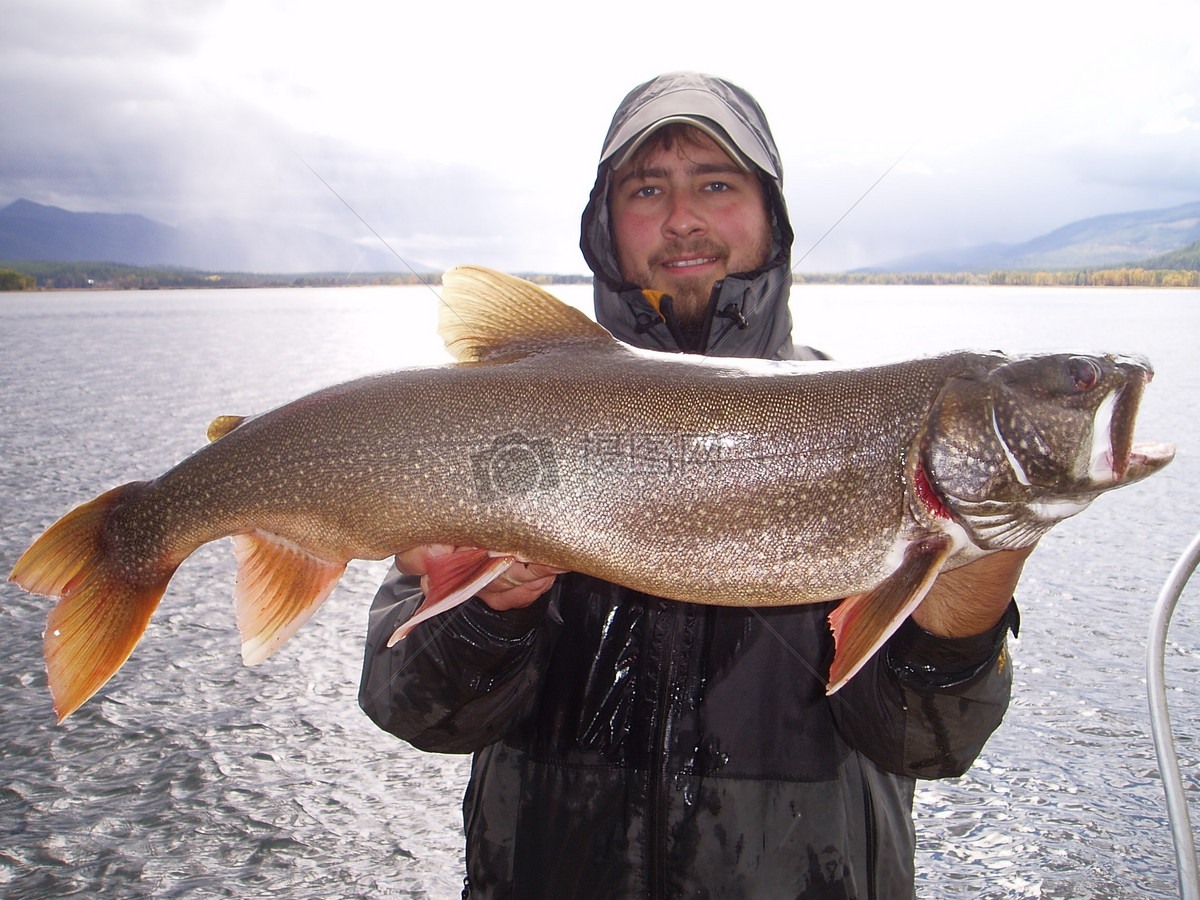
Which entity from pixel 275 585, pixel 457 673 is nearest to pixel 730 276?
pixel 457 673

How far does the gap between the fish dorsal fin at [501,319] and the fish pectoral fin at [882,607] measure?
963 millimetres

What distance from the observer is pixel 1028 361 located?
2.04 meters

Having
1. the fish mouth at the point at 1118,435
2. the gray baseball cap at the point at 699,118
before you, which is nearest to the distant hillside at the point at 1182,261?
the gray baseball cap at the point at 699,118

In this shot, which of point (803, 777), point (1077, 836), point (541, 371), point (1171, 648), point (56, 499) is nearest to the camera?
point (541, 371)

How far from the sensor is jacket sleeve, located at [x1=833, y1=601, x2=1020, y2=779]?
2.14 metres

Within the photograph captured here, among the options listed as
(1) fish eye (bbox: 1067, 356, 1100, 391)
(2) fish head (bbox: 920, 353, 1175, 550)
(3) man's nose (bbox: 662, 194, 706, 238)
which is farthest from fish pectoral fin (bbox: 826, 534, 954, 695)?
(3) man's nose (bbox: 662, 194, 706, 238)

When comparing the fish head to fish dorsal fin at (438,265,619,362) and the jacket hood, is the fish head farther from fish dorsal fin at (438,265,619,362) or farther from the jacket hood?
the jacket hood

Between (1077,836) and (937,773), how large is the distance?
1.46 m

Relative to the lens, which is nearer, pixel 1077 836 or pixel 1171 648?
pixel 1077 836

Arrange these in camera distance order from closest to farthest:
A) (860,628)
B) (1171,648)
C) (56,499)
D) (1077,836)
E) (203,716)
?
(860,628), (1077,836), (203,716), (1171,648), (56,499)

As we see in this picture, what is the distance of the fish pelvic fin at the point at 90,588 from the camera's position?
2.24 meters

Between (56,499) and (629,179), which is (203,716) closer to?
(629,179)

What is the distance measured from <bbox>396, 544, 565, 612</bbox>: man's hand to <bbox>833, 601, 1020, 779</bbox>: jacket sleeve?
942 mm

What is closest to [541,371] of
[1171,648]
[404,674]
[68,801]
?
[404,674]
